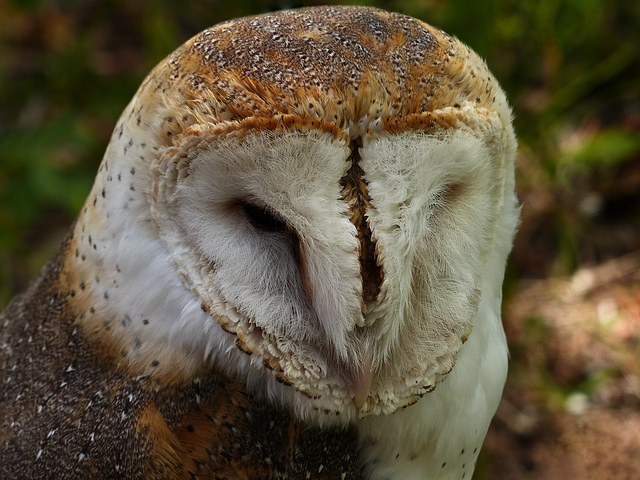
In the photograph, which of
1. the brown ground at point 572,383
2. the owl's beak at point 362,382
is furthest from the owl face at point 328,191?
the brown ground at point 572,383

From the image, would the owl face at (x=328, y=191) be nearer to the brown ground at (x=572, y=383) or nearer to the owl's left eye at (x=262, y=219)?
the owl's left eye at (x=262, y=219)

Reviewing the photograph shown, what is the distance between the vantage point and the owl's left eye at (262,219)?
37.9 inches

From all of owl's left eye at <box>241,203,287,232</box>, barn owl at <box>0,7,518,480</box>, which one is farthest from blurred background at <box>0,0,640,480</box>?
owl's left eye at <box>241,203,287,232</box>

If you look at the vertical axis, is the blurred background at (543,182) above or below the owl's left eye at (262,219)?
below

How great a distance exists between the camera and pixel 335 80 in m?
0.94

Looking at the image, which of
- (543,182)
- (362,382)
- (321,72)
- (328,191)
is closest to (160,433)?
(362,382)

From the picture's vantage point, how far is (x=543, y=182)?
291cm

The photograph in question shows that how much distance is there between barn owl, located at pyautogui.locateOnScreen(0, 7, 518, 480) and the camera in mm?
925

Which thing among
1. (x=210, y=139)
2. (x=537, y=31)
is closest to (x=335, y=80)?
(x=210, y=139)

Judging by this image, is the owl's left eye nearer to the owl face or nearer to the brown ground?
the owl face

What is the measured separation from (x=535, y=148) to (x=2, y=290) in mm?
2120

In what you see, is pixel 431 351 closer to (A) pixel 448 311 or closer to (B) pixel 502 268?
(A) pixel 448 311

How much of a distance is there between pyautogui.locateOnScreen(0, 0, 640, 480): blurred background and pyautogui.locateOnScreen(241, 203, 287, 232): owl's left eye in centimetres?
138

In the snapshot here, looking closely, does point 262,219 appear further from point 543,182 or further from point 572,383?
point 543,182
